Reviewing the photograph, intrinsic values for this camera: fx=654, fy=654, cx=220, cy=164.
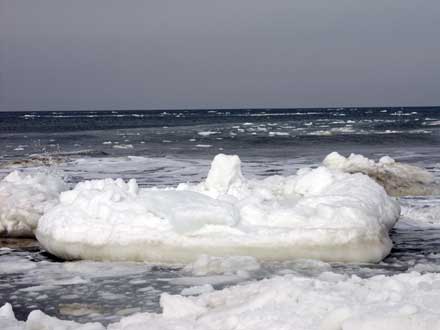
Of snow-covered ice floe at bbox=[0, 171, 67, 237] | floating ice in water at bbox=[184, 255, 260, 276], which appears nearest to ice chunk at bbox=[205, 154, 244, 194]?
floating ice in water at bbox=[184, 255, 260, 276]

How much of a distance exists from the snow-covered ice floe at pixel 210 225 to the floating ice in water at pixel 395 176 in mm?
5773

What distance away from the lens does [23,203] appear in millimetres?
13289

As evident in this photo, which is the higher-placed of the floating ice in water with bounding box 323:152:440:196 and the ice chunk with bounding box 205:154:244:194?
the ice chunk with bounding box 205:154:244:194

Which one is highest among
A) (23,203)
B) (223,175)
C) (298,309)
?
(223,175)

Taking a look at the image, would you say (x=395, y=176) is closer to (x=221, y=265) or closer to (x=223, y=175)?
(x=223, y=175)

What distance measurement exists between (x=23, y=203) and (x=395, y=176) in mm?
10106

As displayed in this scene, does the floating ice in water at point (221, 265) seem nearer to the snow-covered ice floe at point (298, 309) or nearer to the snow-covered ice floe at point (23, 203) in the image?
the snow-covered ice floe at point (298, 309)

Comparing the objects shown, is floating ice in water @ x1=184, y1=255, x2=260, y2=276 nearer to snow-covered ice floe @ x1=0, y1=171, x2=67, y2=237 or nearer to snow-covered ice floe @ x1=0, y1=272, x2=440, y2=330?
snow-covered ice floe @ x1=0, y1=272, x2=440, y2=330

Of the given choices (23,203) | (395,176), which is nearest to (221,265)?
(23,203)

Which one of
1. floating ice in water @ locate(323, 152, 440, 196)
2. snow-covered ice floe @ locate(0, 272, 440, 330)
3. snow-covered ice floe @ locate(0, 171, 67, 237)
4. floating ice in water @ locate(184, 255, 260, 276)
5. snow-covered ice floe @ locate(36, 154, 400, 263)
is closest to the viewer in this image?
snow-covered ice floe @ locate(0, 272, 440, 330)

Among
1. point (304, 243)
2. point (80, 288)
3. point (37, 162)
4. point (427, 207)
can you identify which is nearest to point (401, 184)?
point (427, 207)

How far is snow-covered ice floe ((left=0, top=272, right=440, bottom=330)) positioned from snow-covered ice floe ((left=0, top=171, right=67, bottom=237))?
558 centimetres

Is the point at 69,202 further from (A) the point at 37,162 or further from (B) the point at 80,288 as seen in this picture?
(A) the point at 37,162

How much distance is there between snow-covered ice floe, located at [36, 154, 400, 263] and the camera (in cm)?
1027
